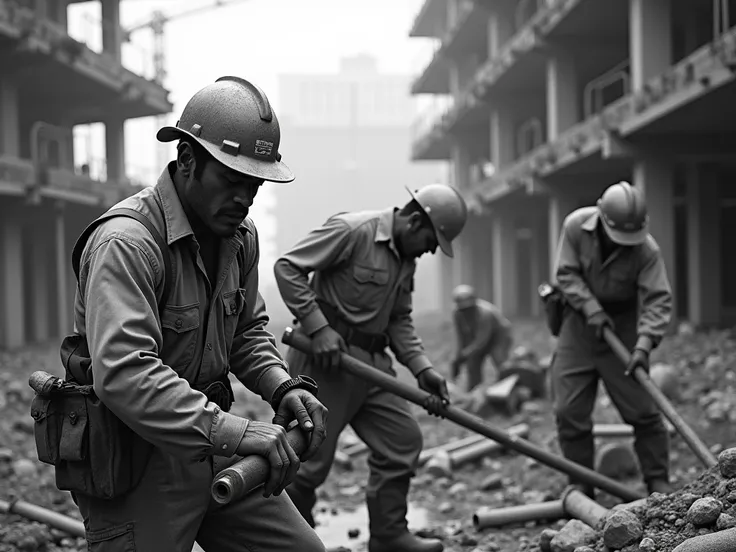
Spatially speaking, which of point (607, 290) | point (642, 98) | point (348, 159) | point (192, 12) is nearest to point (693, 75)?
point (642, 98)

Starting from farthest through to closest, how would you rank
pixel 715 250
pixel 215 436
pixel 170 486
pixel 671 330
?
pixel 715 250 < pixel 671 330 < pixel 170 486 < pixel 215 436

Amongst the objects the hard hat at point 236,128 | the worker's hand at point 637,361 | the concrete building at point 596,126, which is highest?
the concrete building at point 596,126

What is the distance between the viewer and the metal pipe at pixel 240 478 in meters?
2.56

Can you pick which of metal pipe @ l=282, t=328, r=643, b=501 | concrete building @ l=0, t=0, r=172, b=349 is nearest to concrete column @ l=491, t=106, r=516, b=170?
concrete building @ l=0, t=0, r=172, b=349

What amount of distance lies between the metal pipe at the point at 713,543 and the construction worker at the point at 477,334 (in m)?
8.64

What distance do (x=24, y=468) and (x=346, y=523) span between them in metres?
2.50

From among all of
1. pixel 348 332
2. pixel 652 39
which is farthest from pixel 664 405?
pixel 652 39

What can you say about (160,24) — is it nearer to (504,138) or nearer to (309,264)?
(504,138)

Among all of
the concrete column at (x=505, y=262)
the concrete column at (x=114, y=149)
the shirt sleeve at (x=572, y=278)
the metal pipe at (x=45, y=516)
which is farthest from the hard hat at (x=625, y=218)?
the concrete column at (x=114, y=149)

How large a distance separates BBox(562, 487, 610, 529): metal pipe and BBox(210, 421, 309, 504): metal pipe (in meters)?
2.74

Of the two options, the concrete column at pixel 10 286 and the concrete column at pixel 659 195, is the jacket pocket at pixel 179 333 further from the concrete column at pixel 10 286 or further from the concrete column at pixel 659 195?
the concrete column at pixel 10 286

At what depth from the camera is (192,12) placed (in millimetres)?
54312

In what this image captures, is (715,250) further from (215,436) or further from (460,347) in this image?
(215,436)

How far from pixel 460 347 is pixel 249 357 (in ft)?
32.0
